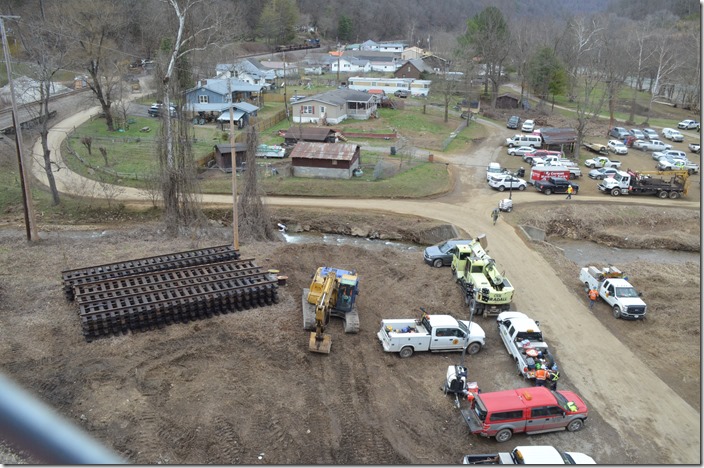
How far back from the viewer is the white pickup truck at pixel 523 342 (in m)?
17.5

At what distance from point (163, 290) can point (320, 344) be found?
6345mm

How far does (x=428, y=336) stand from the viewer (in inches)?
723

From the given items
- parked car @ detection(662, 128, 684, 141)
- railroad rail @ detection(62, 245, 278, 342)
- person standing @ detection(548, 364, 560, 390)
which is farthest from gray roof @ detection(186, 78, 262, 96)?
person standing @ detection(548, 364, 560, 390)

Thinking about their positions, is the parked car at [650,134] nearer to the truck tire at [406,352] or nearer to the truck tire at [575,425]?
the truck tire at [406,352]

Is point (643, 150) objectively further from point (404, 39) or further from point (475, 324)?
point (404, 39)

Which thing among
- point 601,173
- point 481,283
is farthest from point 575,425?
point 601,173

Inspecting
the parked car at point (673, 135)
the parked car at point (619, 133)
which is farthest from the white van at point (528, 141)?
the parked car at point (673, 135)

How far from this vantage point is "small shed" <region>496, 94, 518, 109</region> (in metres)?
71.5

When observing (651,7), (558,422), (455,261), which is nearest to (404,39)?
(651,7)

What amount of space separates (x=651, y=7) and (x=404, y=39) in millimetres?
74738

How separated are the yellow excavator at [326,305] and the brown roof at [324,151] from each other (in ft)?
66.9

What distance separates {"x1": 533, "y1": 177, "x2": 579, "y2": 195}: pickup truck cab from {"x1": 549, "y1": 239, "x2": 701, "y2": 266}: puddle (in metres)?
6.36

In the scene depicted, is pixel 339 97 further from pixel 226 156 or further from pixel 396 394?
pixel 396 394

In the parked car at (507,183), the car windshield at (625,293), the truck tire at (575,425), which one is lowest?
the truck tire at (575,425)
